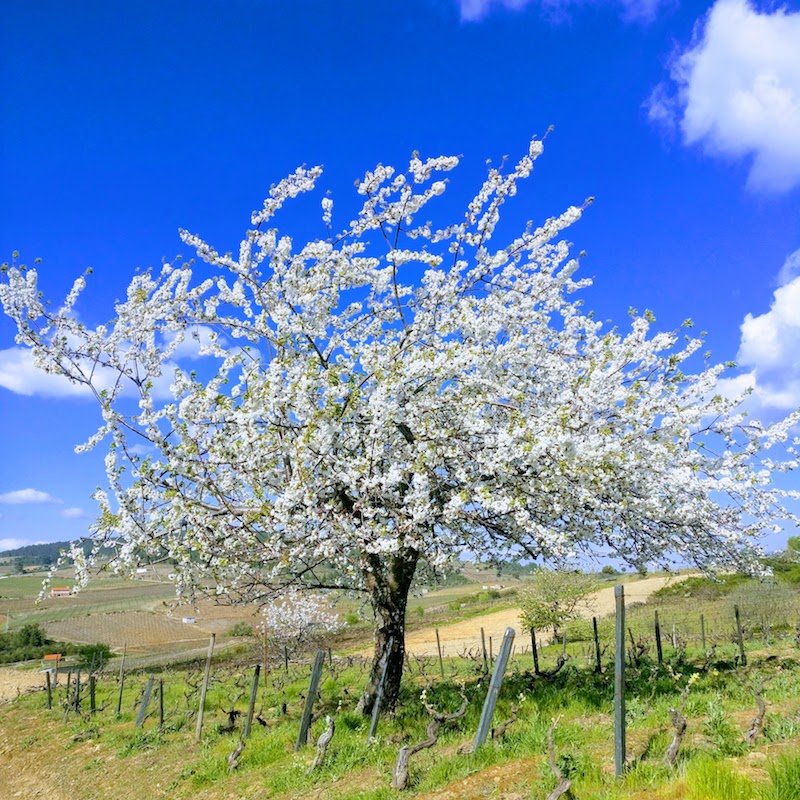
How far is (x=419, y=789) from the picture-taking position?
7.60 metres

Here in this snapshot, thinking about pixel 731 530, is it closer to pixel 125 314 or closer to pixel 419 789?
pixel 419 789

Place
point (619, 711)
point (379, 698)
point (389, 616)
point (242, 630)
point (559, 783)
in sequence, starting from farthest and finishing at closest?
point (242, 630) → point (389, 616) → point (379, 698) → point (619, 711) → point (559, 783)

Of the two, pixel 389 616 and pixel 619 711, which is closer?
pixel 619 711

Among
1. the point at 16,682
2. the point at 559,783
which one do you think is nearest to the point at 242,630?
the point at 16,682

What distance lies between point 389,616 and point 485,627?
41623 mm

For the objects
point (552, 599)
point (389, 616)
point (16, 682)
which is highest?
point (389, 616)

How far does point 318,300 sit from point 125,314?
3.42 metres

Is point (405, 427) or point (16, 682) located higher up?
point (405, 427)

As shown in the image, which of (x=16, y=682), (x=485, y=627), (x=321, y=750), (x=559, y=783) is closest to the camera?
(x=559, y=783)

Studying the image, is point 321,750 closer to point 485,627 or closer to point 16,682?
point 16,682

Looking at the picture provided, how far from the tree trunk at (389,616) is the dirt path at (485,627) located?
1057 inches

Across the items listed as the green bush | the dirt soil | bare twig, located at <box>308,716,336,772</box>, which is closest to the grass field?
bare twig, located at <box>308,716,336,772</box>

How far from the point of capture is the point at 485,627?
4984 centimetres

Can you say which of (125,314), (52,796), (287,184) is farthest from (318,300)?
(52,796)
